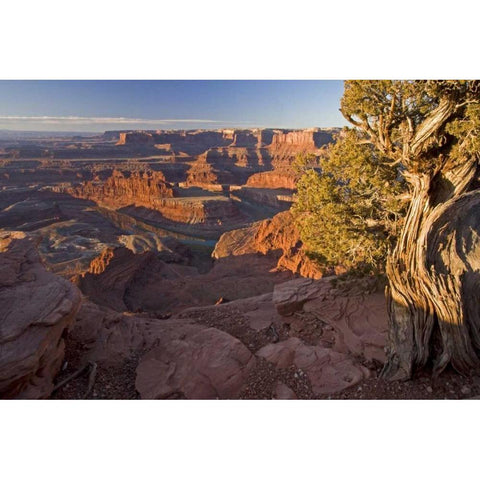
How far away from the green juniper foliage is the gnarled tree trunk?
3.01 feet

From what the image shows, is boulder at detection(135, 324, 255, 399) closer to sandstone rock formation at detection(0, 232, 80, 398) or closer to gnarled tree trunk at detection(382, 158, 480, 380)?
sandstone rock formation at detection(0, 232, 80, 398)

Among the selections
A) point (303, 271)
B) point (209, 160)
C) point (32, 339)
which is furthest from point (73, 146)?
point (32, 339)

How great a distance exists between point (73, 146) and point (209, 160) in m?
42.6

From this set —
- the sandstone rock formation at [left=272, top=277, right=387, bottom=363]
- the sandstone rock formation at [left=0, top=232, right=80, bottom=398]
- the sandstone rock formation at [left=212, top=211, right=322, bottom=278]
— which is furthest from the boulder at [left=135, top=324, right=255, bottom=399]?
the sandstone rock formation at [left=212, top=211, right=322, bottom=278]

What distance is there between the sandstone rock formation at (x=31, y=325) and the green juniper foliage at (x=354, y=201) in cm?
515

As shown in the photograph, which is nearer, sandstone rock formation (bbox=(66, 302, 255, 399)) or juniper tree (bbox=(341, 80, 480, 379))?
juniper tree (bbox=(341, 80, 480, 379))

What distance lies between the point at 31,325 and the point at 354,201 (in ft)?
20.6

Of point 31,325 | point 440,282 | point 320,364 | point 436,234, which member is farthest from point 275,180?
point 31,325

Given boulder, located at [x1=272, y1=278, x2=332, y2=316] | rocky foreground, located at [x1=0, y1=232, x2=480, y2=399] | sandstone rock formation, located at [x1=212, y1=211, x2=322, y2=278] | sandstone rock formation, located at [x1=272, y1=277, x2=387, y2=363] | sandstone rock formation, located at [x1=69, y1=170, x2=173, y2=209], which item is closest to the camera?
rocky foreground, located at [x1=0, y1=232, x2=480, y2=399]

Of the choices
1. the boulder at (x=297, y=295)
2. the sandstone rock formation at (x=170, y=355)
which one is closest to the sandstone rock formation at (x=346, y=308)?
the boulder at (x=297, y=295)

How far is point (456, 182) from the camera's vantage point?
212 inches

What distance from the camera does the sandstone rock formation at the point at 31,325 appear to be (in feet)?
15.5

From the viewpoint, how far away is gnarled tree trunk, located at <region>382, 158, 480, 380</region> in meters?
5.05

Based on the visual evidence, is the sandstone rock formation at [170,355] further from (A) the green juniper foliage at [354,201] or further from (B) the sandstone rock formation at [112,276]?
(B) the sandstone rock formation at [112,276]
